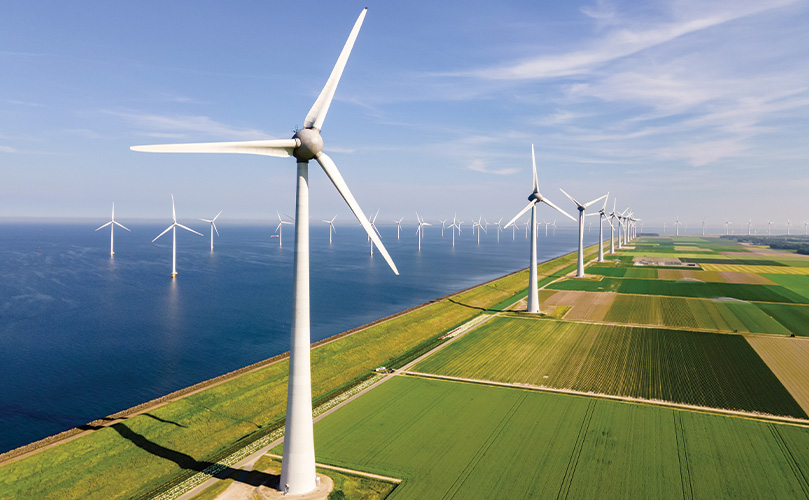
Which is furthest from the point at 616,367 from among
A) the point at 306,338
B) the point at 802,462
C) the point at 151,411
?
the point at 151,411

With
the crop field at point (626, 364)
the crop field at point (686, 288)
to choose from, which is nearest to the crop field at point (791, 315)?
the crop field at point (686, 288)

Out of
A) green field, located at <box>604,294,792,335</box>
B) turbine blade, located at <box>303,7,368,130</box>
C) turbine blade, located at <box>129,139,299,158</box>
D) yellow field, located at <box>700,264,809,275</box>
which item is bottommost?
green field, located at <box>604,294,792,335</box>

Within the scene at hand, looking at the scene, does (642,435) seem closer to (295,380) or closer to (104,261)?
(295,380)

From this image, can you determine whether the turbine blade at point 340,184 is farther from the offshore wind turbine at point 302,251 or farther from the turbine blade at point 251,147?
the turbine blade at point 251,147

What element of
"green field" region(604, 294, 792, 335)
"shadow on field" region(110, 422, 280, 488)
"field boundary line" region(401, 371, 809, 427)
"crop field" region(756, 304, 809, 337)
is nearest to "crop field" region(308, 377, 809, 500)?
"field boundary line" region(401, 371, 809, 427)

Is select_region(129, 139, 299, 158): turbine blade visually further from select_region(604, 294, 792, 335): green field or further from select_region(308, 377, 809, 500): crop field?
select_region(604, 294, 792, 335): green field

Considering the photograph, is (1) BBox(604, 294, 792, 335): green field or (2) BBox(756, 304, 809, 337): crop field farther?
(1) BBox(604, 294, 792, 335): green field
